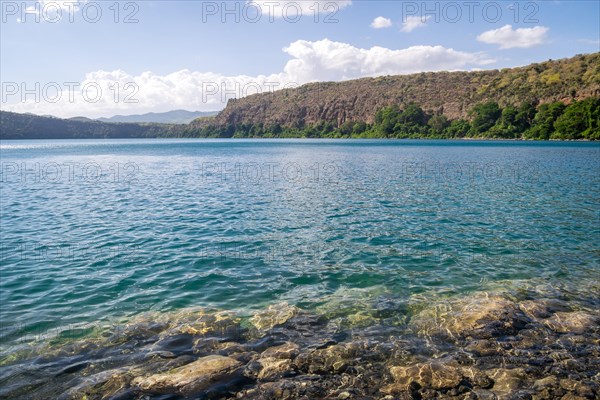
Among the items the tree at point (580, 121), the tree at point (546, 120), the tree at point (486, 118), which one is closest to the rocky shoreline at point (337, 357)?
the tree at point (580, 121)

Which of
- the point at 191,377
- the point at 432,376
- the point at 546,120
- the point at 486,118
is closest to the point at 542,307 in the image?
the point at 432,376

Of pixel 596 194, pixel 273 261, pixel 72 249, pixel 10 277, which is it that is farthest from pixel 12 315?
pixel 596 194

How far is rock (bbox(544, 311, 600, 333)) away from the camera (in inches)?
429

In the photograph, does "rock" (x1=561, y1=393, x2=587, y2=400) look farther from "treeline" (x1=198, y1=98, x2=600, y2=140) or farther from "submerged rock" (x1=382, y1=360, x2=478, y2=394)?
"treeline" (x1=198, y1=98, x2=600, y2=140)

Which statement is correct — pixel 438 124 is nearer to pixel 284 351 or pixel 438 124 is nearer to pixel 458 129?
pixel 458 129

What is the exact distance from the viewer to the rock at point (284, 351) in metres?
9.87

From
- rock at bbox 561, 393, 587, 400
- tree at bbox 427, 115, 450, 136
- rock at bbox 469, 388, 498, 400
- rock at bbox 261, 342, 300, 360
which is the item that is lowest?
rock at bbox 469, 388, 498, 400

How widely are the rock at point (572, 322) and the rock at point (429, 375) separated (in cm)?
411

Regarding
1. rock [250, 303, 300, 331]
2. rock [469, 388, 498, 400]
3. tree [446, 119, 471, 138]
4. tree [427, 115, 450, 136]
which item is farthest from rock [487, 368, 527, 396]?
tree [427, 115, 450, 136]

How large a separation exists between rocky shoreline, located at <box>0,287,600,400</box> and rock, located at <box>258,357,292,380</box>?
1.0 inches

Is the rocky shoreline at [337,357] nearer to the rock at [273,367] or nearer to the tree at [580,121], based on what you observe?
the rock at [273,367]

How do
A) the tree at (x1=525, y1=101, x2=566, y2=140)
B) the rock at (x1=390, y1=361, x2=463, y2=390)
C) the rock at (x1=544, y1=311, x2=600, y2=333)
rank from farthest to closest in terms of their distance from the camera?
the tree at (x1=525, y1=101, x2=566, y2=140) → the rock at (x1=544, y1=311, x2=600, y2=333) → the rock at (x1=390, y1=361, x2=463, y2=390)

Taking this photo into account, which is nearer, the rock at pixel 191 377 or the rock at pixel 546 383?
the rock at pixel 546 383

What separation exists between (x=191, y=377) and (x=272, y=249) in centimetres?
1076
